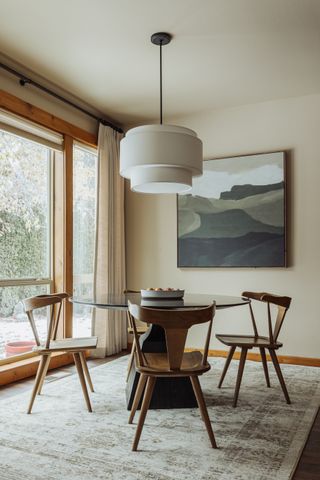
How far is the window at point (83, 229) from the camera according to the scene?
187 inches

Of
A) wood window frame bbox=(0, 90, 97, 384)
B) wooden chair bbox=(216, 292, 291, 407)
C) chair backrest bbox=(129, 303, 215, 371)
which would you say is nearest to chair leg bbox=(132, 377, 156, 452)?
chair backrest bbox=(129, 303, 215, 371)

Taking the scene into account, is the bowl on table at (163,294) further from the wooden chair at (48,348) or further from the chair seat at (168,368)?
the wooden chair at (48,348)

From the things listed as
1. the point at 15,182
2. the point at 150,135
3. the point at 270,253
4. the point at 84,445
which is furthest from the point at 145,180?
the point at 270,253

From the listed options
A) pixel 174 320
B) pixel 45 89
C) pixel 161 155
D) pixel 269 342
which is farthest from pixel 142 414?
pixel 45 89

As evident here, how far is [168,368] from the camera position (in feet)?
8.29

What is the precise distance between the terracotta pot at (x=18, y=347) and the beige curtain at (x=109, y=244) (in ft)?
2.79


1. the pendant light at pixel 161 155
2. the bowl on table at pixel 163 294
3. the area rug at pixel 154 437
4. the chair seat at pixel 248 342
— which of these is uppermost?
the pendant light at pixel 161 155

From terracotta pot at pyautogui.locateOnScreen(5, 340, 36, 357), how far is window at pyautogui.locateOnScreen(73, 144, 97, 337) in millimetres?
685

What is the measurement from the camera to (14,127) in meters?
3.92

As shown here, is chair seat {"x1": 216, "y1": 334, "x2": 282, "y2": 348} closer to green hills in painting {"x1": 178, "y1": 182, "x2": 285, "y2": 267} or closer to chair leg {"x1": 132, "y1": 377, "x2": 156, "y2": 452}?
chair leg {"x1": 132, "y1": 377, "x2": 156, "y2": 452}

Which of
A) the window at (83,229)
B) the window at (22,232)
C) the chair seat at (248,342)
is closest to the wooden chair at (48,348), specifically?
the window at (22,232)

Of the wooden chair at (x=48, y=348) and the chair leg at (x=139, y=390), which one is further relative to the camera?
the wooden chair at (x=48, y=348)

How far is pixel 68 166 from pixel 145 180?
5.38 feet

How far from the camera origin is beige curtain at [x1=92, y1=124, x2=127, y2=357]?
4.87 metres
